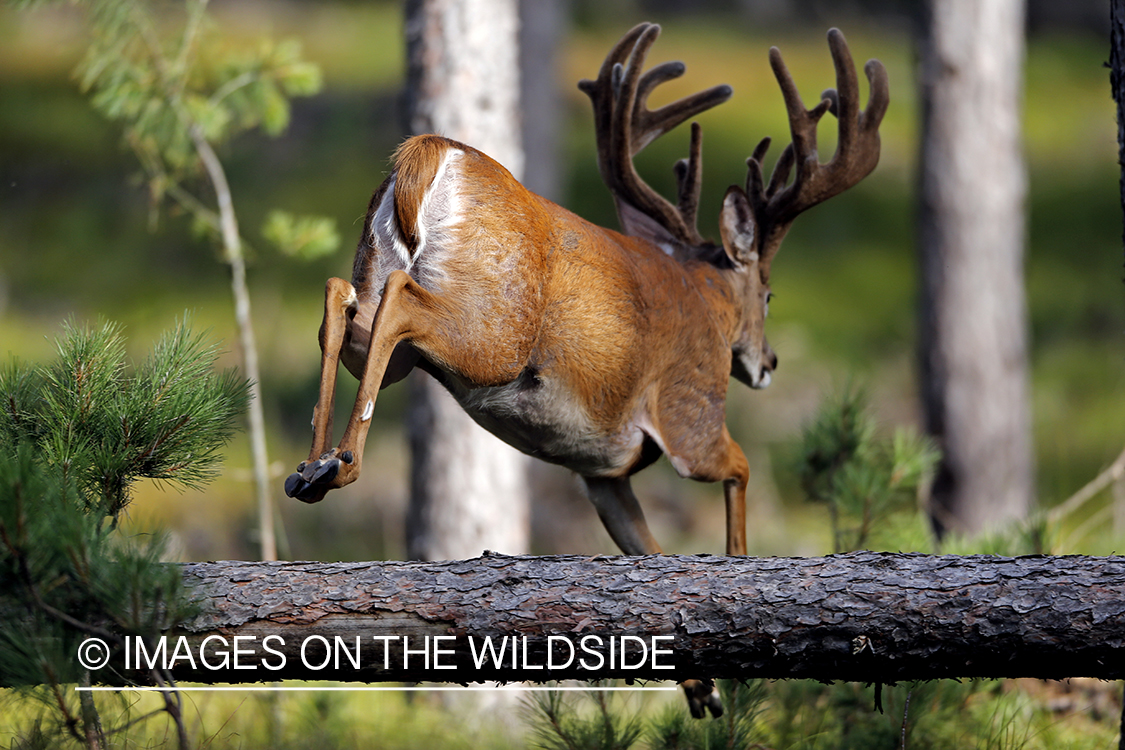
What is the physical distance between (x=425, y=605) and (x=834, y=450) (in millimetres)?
1992

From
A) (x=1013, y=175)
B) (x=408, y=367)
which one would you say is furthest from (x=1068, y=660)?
(x=1013, y=175)

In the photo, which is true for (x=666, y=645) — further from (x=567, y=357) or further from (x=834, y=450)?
(x=834, y=450)

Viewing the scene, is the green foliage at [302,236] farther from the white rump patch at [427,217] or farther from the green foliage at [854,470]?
the green foliage at [854,470]

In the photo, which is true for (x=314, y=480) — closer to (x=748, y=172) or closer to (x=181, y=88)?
→ (x=748, y=172)

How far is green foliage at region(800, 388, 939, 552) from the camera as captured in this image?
3.63 m

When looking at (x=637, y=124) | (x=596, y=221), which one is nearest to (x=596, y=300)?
(x=637, y=124)

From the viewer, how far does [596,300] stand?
2656 mm

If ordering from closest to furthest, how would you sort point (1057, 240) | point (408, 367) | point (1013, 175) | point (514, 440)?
point (408, 367)
point (514, 440)
point (1013, 175)
point (1057, 240)

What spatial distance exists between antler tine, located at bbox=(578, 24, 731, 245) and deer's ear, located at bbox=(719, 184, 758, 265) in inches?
4.4

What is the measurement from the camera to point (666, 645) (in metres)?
2.23

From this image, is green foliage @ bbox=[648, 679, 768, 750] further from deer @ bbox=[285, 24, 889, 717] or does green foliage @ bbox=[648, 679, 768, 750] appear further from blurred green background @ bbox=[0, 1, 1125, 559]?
blurred green background @ bbox=[0, 1, 1125, 559]

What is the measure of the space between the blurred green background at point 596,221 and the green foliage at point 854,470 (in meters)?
1.53

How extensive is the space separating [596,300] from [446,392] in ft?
5.58

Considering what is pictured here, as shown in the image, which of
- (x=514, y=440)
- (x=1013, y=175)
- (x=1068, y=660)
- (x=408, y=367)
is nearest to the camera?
(x=1068, y=660)
